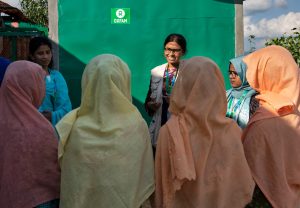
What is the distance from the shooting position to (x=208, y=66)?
7.53ft

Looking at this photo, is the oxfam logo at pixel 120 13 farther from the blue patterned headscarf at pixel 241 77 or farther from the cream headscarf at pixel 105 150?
the cream headscarf at pixel 105 150

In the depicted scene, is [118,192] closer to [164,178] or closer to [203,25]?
[164,178]

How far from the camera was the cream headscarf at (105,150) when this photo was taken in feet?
7.09

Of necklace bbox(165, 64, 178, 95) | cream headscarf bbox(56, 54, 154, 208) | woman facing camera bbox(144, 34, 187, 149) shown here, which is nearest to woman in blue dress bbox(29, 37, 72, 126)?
woman facing camera bbox(144, 34, 187, 149)

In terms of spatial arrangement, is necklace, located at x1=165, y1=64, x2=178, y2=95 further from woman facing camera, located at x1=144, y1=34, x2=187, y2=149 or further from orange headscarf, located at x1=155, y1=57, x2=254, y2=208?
orange headscarf, located at x1=155, y1=57, x2=254, y2=208

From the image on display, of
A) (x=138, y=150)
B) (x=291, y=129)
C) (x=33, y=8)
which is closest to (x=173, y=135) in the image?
(x=138, y=150)

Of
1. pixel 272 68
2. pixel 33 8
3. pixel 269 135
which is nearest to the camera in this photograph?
pixel 269 135

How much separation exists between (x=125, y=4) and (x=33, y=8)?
13.0 metres

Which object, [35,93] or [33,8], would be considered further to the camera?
[33,8]

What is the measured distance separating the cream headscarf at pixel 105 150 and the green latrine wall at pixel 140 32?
8.44 feet

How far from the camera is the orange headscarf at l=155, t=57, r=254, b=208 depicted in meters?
2.23

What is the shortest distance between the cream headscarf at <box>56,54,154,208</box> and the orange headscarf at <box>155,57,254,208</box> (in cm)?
12

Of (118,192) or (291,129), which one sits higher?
(291,129)

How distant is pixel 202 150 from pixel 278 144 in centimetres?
47
